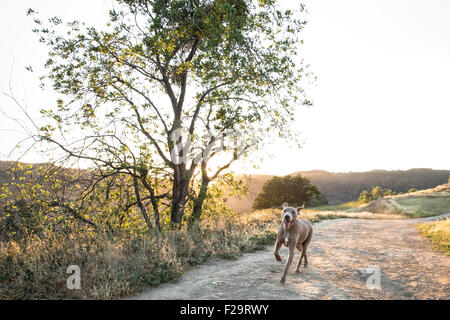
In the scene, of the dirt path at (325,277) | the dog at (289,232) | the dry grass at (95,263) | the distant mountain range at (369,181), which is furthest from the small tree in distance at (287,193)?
the dog at (289,232)

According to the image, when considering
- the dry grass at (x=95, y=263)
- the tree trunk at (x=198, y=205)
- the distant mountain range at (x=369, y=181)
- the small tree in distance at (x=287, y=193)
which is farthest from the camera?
the distant mountain range at (x=369, y=181)

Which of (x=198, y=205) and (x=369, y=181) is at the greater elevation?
(x=369, y=181)

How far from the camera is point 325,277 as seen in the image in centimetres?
684

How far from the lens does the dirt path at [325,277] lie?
5691mm

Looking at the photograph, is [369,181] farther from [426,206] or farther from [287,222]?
[287,222]

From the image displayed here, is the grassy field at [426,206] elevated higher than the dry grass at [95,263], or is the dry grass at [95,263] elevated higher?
the dry grass at [95,263]

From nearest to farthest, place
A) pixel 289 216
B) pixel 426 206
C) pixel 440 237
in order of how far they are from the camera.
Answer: pixel 289 216 < pixel 440 237 < pixel 426 206

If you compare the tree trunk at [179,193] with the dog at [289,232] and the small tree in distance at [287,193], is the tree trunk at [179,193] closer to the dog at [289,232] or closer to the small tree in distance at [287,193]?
the dog at [289,232]

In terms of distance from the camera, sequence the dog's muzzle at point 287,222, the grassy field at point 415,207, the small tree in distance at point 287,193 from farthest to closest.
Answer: the small tree in distance at point 287,193
the grassy field at point 415,207
the dog's muzzle at point 287,222

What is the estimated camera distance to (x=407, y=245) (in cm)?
1166

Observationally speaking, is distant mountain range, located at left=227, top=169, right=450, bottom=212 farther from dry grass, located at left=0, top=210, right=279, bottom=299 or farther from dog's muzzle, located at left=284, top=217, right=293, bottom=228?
dog's muzzle, located at left=284, top=217, right=293, bottom=228

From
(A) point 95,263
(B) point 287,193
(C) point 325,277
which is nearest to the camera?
(A) point 95,263

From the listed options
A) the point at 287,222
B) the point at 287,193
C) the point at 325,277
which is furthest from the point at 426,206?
the point at 287,222

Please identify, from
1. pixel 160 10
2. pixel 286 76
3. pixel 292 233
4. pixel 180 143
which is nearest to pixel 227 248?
pixel 292 233
